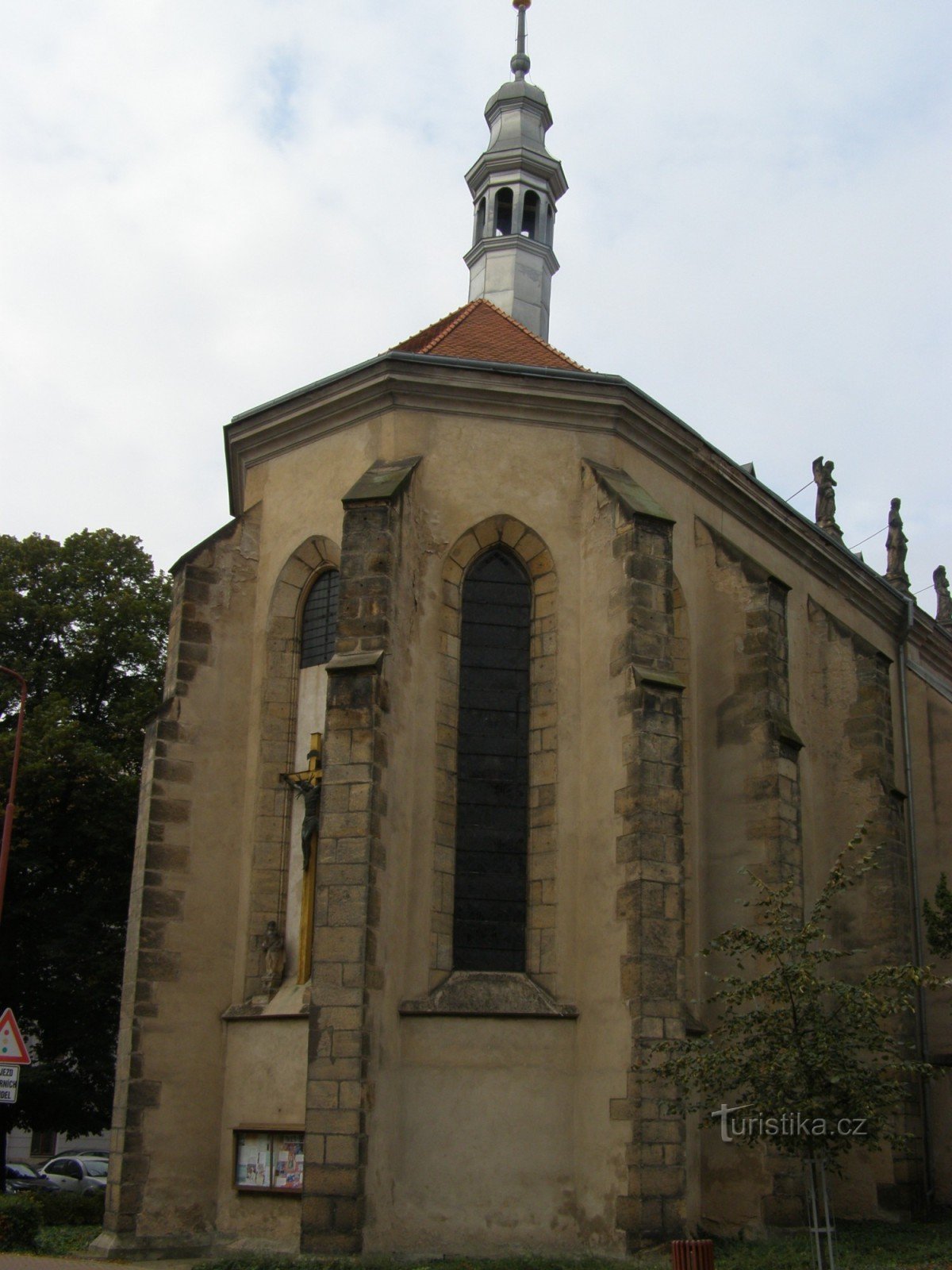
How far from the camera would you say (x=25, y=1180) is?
30.4m

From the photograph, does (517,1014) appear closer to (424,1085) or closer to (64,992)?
(424,1085)

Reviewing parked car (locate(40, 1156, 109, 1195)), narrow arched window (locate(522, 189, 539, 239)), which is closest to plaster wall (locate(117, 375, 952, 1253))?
narrow arched window (locate(522, 189, 539, 239))

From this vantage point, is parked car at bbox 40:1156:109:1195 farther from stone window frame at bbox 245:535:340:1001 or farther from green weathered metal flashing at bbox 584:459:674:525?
green weathered metal flashing at bbox 584:459:674:525

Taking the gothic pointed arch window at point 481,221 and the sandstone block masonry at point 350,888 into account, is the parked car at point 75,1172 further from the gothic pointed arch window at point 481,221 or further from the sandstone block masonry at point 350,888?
the gothic pointed arch window at point 481,221

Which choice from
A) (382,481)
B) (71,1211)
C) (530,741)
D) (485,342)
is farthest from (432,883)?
(71,1211)

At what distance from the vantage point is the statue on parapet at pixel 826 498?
25172 mm

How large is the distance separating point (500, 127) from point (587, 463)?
12292 mm

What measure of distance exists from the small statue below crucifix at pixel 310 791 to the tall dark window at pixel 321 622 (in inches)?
48.1

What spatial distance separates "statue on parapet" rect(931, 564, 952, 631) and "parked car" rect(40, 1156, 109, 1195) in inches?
→ 871

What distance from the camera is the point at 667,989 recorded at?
13.6 m

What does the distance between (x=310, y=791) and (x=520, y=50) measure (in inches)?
736

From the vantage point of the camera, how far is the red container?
35.0ft

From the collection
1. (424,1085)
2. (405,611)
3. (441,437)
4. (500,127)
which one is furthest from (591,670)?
(500,127)

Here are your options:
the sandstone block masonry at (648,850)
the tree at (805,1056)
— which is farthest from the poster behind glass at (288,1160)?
the tree at (805,1056)
